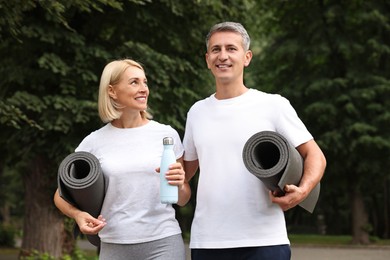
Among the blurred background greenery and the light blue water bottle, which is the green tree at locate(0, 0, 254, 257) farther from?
the light blue water bottle

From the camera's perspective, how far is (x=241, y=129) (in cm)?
378

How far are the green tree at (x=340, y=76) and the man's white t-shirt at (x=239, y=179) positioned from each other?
1886 cm

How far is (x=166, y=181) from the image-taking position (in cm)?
381

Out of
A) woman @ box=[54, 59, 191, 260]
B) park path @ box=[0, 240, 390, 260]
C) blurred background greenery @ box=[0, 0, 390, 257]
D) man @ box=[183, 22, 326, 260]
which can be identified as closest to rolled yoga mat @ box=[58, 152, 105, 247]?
woman @ box=[54, 59, 191, 260]

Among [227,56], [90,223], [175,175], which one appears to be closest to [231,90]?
[227,56]

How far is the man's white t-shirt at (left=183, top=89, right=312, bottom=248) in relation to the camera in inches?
147

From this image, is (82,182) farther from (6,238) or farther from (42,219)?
(6,238)

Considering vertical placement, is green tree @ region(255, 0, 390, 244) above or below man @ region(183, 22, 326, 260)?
above

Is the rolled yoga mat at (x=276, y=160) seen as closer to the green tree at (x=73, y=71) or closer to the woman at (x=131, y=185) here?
the woman at (x=131, y=185)

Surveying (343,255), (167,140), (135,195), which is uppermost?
(167,140)

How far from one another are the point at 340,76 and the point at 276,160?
20.9 m

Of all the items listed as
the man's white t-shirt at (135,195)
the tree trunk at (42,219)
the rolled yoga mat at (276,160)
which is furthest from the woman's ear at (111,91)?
the tree trunk at (42,219)

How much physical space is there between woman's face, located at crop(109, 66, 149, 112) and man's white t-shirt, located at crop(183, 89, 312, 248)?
0.52m

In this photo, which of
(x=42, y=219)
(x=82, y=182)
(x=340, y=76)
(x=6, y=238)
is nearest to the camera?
(x=82, y=182)
